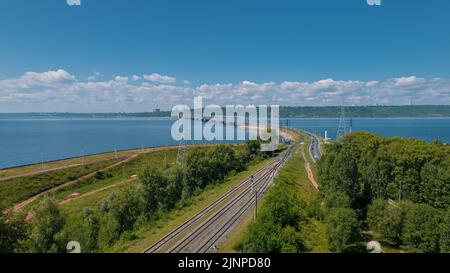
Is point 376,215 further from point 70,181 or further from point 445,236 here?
point 70,181

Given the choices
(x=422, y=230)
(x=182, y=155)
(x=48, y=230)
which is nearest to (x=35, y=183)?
(x=182, y=155)

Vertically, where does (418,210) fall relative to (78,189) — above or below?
above

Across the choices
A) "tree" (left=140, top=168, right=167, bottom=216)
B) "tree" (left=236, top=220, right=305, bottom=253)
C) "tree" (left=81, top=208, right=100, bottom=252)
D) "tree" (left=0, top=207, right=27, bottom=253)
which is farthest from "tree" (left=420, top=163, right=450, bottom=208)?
"tree" (left=0, top=207, right=27, bottom=253)

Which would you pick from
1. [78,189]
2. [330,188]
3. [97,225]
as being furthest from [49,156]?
[330,188]

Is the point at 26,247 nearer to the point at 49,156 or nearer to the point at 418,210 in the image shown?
the point at 418,210

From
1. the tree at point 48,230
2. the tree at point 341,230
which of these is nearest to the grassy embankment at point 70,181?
the tree at point 48,230

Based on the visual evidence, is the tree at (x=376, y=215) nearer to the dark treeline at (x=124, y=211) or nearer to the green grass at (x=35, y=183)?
the dark treeline at (x=124, y=211)
